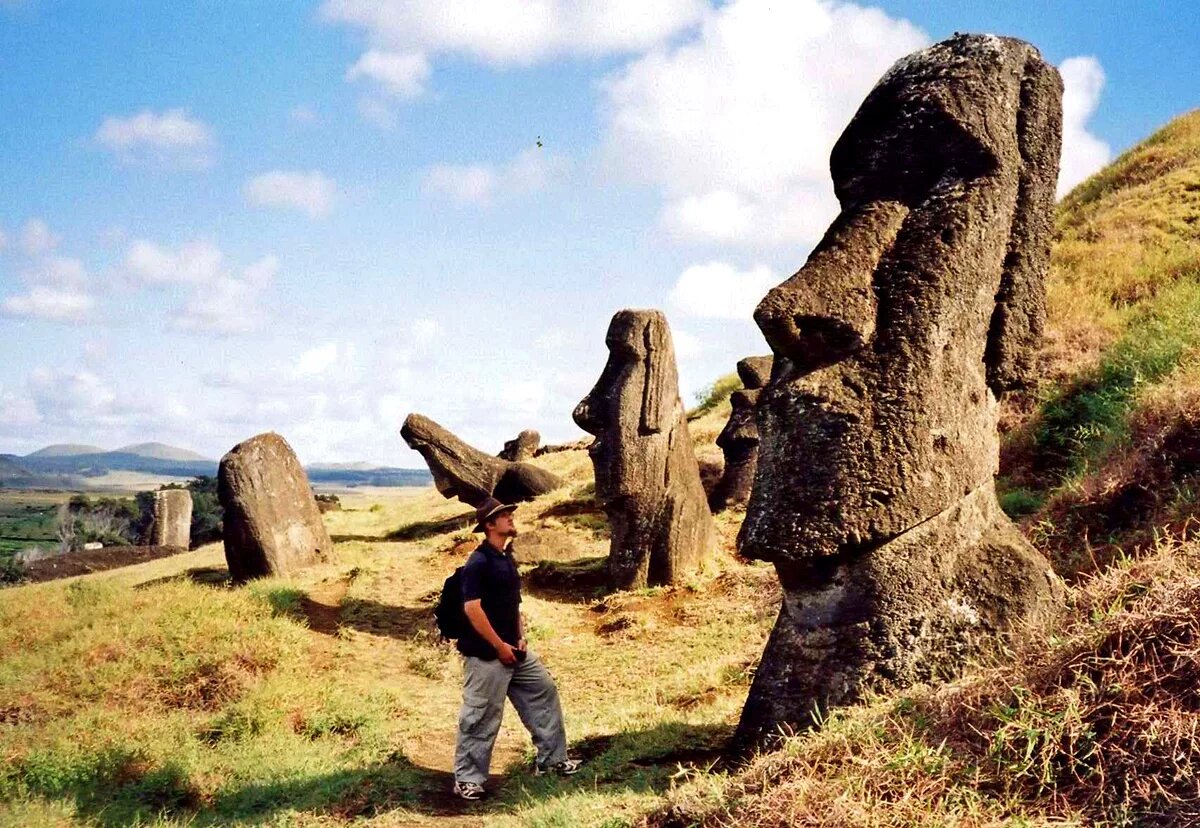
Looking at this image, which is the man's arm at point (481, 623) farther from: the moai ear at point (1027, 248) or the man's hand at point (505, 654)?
the moai ear at point (1027, 248)

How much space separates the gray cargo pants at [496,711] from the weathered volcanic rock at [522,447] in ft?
62.5

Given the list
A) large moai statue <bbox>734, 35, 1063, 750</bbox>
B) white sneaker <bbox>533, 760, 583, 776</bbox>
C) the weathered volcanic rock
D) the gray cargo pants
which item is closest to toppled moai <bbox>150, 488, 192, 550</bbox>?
the weathered volcanic rock

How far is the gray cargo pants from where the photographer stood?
6852 millimetres

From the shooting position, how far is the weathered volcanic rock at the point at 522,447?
26375mm

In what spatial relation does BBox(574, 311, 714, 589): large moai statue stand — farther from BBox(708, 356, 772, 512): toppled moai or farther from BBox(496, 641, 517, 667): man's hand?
BBox(496, 641, 517, 667): man's hand

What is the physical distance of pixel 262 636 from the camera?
1129cm

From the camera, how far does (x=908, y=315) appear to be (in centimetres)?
578

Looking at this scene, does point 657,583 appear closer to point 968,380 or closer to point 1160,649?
point 968,380

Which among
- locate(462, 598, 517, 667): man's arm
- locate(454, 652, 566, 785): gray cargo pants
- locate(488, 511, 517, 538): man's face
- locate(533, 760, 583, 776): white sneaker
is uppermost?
locate(488, 511, 517, 538): man's face

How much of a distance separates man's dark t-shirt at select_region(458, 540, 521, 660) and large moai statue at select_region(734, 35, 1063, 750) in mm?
1840

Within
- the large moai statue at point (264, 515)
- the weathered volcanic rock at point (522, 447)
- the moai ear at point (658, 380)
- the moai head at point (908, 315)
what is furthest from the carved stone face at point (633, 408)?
the weathered volcanic rock at point (522, 447)

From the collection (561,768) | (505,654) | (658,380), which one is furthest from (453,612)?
(658,380)

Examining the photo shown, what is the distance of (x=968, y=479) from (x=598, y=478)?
8.24 meters

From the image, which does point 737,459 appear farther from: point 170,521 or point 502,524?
point 170,521
